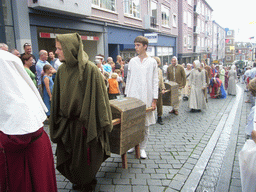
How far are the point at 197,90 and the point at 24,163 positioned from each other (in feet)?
24.5

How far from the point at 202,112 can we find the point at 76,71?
669 centimetres

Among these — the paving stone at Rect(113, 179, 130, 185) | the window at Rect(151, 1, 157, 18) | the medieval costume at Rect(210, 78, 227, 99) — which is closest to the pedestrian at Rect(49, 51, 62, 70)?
the paving stone at Rect(113, 179, 130, 185)

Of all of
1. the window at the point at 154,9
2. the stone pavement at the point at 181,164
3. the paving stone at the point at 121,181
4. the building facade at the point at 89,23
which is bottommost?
the stone pavement at the point at 181,164

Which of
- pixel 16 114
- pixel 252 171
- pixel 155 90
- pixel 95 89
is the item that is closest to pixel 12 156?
pixel 16 114

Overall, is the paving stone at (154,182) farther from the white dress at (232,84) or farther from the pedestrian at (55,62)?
the white dress at (232,84)

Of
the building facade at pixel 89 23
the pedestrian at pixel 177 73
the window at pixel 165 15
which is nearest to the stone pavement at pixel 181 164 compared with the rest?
the pedestrian at pixel 177 73

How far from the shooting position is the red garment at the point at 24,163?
1791mm

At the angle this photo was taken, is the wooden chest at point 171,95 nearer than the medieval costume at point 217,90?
Yes

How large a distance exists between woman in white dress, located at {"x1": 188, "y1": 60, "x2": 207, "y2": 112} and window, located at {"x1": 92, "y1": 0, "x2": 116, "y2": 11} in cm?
798

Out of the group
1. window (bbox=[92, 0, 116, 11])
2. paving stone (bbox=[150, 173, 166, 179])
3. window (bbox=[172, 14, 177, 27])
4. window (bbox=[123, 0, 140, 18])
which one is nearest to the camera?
paving stone (bbox=[150, 173, 166, 179])

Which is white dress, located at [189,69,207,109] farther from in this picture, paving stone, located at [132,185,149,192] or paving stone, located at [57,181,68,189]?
paving stone, located at [57,181,68,189]

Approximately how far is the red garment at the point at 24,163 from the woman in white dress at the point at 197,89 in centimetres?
692

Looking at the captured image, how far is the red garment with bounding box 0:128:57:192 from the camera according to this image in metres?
1.79

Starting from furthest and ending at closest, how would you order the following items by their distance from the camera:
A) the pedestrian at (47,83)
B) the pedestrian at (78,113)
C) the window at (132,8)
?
1. the window at (132,8)
2. the pedestrian at (47,83)
3. the pedestrian at (78,113)
